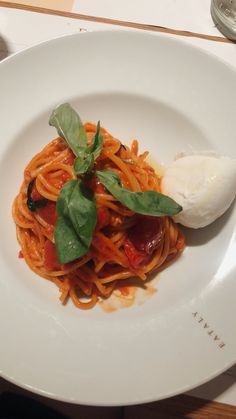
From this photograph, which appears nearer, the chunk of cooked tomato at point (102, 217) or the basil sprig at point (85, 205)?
the basil sprig at point (85, 205)

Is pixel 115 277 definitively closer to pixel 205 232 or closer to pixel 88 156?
pixel 205 232

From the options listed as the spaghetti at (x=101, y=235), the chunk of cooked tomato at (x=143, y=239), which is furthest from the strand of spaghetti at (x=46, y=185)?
the chunk of cooked tomato at (x=143, y=239)

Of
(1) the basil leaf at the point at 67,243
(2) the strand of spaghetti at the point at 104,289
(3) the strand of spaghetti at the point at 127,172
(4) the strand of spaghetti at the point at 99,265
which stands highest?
(3) the strand of spaghetti at the point at 127,172

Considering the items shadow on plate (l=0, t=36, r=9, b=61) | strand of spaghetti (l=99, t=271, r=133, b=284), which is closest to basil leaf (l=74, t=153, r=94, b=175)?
strand of spaghetti (l=99, t=271, r=133, b=284)

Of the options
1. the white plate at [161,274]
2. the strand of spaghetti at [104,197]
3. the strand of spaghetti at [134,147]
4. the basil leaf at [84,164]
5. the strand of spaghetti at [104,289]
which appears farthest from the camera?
the strand of spaghetti at [134,147]

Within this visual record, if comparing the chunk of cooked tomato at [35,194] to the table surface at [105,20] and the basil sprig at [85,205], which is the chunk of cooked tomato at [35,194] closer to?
the basil sprig at [85,205]

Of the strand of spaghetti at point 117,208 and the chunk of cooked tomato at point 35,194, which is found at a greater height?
the strand of spaghetti at point 117,208

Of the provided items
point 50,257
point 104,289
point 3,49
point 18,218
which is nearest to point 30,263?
point 50,257

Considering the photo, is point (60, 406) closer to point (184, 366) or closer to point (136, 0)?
point (184, 366)
